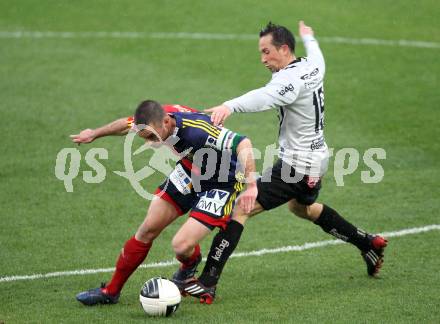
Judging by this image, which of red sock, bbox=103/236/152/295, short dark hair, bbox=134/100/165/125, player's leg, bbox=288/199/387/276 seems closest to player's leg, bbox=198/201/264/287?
red sock, bbox=103/236/152/295

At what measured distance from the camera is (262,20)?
20922 mm

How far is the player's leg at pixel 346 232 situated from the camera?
30.1 feet

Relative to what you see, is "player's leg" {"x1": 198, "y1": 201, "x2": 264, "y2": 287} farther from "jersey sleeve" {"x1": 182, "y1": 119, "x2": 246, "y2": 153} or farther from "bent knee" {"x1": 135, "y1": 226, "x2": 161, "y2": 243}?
"jersey sleeve" {"x1": 182, "y1": 119, "x2": 246, "y2": 153}

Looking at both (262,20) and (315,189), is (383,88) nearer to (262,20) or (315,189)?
(262,20)

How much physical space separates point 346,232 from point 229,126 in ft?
20.3

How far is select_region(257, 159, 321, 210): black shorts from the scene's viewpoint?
28.8 ft

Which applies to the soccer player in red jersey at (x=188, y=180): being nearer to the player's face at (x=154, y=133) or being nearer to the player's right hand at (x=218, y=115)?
the player's face at (x=154, y=133)

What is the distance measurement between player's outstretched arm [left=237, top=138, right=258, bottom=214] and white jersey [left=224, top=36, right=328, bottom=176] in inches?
30.1

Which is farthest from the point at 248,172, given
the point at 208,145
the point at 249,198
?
the point at 208,145

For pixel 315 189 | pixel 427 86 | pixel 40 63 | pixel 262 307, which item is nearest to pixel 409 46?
pixel 427 86

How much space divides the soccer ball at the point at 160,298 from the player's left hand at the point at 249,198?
94 centimetres

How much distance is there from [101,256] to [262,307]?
8.43 feet

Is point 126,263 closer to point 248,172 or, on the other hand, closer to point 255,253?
point 248,172

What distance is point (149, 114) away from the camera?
783cm
